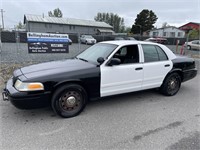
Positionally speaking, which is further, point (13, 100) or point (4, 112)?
point (4, 112)

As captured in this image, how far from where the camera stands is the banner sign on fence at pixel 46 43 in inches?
293

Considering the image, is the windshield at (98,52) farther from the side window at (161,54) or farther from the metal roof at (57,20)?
the metal roof at (57,20)

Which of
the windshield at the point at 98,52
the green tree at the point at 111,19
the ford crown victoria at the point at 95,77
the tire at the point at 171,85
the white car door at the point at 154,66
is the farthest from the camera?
the green tree at the point at 111,19

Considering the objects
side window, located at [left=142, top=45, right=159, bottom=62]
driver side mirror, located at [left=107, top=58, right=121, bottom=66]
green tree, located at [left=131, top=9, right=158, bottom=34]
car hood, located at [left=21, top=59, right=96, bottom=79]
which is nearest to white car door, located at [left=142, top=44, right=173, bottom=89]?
side window, located at [left=142, top=45, right=159, bottom=62]

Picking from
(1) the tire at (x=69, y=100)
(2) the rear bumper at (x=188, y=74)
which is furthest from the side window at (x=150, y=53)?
(1) the tire at (x=69, y=100)

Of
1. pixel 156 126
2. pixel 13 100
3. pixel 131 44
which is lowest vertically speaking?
pixel 156 126

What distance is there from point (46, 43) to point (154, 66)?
5385mm

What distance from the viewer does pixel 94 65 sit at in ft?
11.9

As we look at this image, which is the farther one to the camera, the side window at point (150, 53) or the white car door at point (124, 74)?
the side window at point (150, 53)

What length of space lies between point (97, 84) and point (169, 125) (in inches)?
65.0

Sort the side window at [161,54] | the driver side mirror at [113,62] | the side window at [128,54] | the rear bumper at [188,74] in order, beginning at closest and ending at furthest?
the driver side mirror at [113,62] → the side window at [128,54] → the side window at [161,54] → the rear bumper at [188,74]

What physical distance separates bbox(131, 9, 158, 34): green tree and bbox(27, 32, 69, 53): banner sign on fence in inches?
2138

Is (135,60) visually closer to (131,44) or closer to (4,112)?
(131,44)

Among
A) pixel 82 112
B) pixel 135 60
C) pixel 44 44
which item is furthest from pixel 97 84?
pixel 44 44
